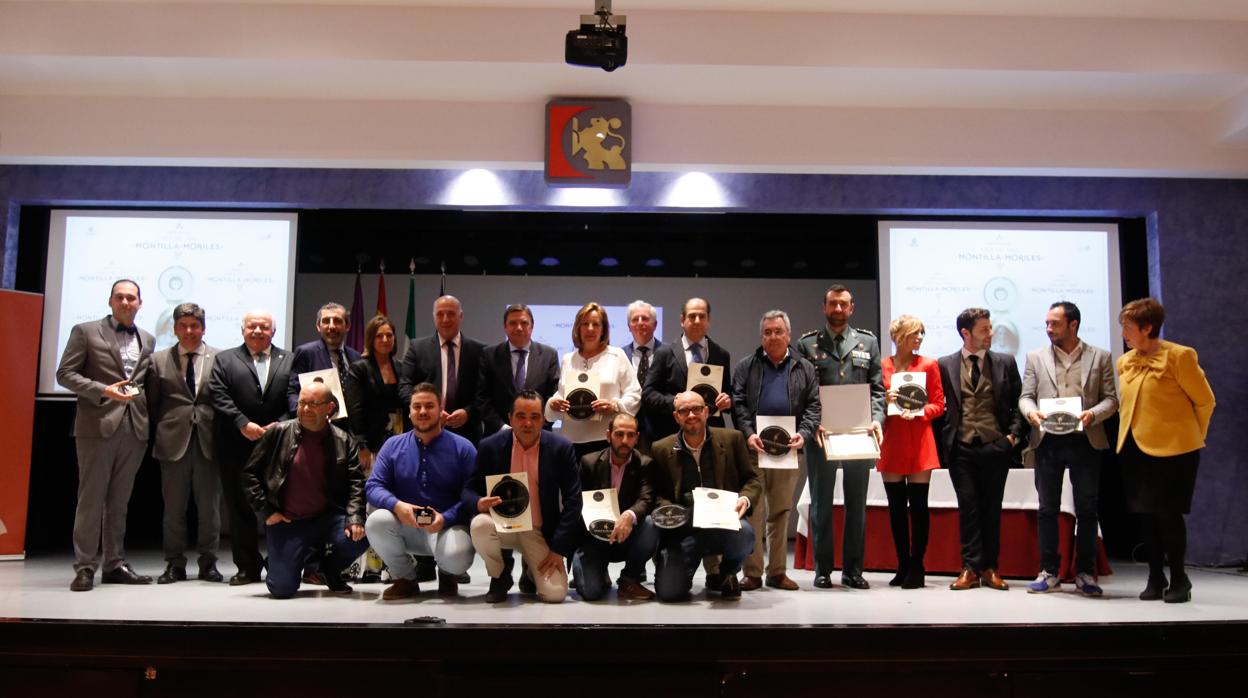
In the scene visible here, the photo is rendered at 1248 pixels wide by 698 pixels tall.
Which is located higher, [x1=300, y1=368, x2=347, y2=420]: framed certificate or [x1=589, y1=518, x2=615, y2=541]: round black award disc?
[x1=300, y1=368, x2=347, y2=420]: framed certificate

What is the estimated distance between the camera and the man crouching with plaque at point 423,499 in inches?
172

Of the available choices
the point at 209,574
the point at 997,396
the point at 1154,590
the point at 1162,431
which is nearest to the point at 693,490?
the point at 997,396

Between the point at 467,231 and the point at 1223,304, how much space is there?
610 cm

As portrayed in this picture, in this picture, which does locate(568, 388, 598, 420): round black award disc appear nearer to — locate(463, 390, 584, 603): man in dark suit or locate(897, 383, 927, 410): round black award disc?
locate(463, 390, 584, 603): man in dark suit

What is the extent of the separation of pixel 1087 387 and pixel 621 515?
258 centimetres

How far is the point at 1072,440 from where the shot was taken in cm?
484

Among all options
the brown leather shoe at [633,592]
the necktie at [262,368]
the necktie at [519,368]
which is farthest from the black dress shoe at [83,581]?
the brown leather shoe at [633,592]

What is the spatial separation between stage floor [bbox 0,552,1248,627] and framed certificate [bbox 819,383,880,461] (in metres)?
0.76

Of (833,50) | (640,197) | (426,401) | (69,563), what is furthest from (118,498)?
(833,50)

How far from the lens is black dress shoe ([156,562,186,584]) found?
5012mm

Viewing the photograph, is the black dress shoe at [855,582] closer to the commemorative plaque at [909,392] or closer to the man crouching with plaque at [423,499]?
the commemorative plaque at [909,392]

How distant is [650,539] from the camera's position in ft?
14.5

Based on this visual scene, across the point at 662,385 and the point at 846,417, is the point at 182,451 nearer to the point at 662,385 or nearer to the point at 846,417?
the point at 662,385

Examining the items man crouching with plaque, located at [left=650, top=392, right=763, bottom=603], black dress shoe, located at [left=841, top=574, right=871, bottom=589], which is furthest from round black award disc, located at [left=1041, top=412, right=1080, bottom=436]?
man crouching with plaque, located at [left=650, top=392, right=763, bottom=603]
